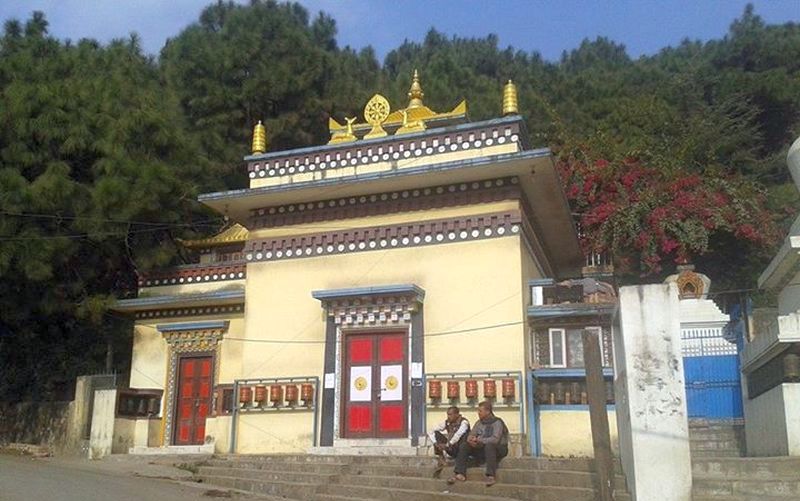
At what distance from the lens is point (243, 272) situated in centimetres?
1908

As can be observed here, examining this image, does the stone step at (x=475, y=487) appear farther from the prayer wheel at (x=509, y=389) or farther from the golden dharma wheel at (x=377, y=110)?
the golden dharma wheel at (x=377, y=110)

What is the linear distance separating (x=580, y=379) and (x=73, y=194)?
1216 cm

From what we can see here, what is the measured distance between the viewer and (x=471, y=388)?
47.2ft

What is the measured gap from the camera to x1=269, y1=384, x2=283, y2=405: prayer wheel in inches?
617

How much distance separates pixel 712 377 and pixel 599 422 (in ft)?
24.9

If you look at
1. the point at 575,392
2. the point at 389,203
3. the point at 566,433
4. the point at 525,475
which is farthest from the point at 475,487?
the point at 389,203

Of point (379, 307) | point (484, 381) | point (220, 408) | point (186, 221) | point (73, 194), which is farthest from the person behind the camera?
point (186, 221)

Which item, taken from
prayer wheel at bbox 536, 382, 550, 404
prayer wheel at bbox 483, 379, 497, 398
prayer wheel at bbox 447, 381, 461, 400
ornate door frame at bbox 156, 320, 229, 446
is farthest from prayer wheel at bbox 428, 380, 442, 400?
ornate door frame at bbox 156, 320, 229, 446

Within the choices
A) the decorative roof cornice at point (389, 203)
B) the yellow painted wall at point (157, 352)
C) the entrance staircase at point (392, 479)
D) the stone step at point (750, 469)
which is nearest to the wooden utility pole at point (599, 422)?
the entrance staircase at point (392, 479)

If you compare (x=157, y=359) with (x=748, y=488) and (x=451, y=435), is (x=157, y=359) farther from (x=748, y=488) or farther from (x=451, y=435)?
(x=748, y=488)

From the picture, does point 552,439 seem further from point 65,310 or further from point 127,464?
point 65,310

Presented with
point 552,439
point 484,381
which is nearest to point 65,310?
point 484,381

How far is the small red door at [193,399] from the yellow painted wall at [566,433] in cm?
760

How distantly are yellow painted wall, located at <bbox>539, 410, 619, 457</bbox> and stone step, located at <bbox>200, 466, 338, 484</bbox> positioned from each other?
13.4ft
